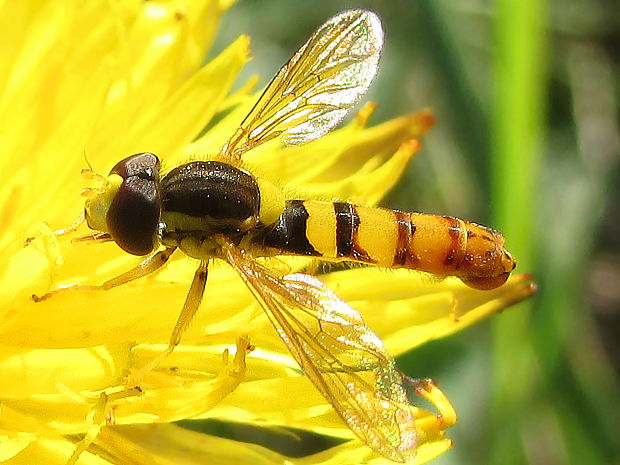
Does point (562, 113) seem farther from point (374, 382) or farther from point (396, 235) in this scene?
point (374, 382)

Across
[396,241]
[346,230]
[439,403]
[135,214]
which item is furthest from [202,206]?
[439,403]

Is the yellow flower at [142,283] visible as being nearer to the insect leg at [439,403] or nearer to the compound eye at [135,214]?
the insect leg at [439,403]

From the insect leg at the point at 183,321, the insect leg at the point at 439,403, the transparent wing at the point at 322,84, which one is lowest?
the insect leg at the point at 439,403

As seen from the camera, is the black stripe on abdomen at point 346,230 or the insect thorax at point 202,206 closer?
the insect thorax at point 202,206

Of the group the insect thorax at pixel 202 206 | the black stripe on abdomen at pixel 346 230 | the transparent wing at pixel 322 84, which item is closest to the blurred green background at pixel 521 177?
the transparent wing at pixel 322 84

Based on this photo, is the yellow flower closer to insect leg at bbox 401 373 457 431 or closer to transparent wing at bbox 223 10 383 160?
insect leg at bbox 401 373 457 431

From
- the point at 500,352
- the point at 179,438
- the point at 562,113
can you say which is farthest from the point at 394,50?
the point at 179,438

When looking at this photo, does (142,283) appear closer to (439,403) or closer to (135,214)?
(135,214)
